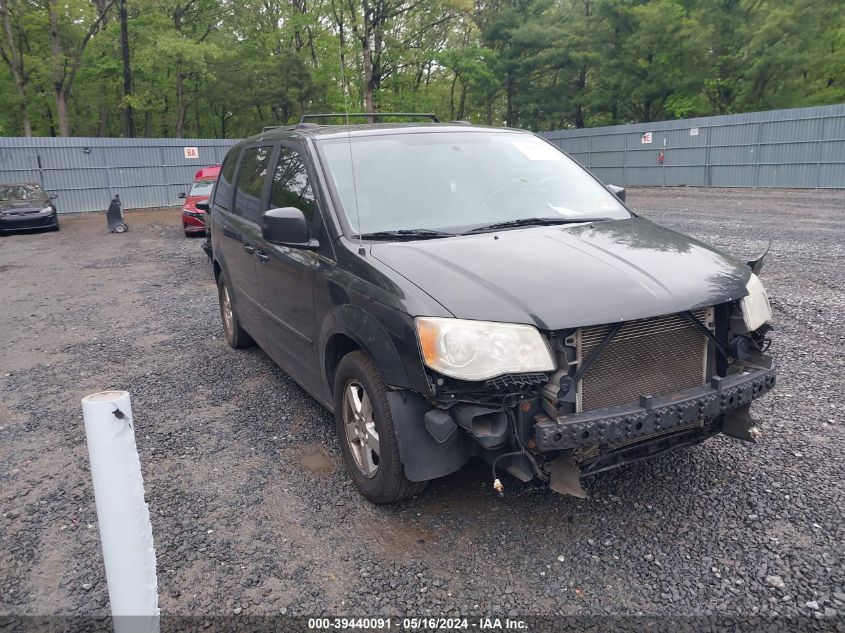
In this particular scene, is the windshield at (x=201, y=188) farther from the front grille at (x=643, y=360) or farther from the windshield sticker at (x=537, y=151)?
the front grille at (x=643, y=360)

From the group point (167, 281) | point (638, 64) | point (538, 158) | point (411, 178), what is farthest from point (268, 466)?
point (638, 64)

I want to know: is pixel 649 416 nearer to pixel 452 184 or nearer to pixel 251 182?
pixel 452 184

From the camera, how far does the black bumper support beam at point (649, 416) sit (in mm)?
2736

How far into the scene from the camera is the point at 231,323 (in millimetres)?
6312

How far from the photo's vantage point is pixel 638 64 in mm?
37906

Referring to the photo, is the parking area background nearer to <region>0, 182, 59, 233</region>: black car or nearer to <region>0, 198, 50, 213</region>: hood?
<region>0, 182, 59, 233</region>: black car

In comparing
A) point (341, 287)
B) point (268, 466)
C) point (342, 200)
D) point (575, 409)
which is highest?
point (342, 200)

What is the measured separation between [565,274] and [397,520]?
1.42 metres

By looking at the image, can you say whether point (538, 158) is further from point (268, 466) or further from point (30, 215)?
point (30, 215)

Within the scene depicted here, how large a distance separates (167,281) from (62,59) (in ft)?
91.6

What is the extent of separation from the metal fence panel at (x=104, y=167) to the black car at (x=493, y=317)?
2470 centimetres

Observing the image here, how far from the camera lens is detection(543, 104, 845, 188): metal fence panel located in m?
21.9

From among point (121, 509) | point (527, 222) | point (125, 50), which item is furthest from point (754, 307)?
point (125, 50)

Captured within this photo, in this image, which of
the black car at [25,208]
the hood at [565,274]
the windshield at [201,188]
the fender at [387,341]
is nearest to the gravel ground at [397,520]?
the fender at [387,341]
